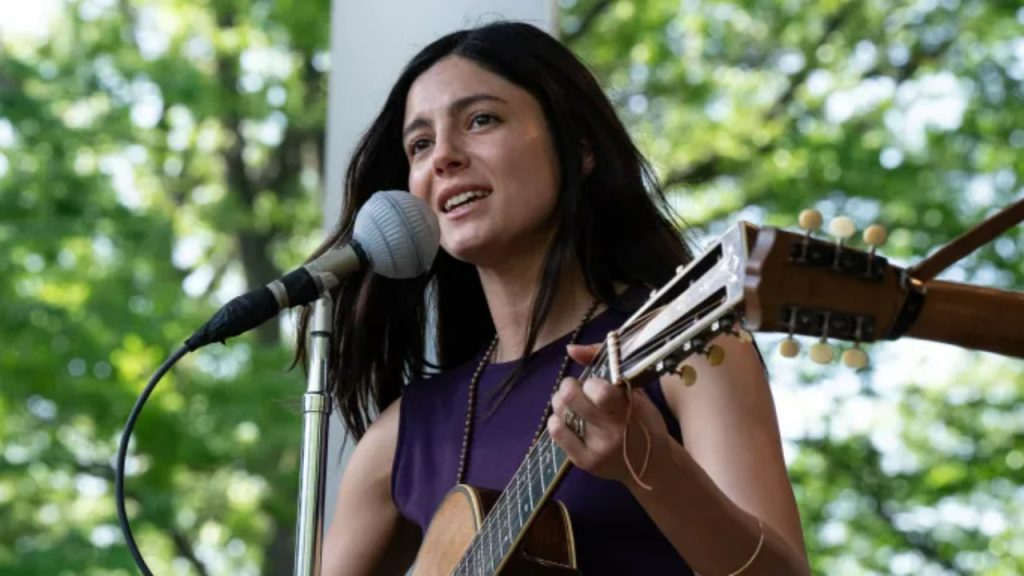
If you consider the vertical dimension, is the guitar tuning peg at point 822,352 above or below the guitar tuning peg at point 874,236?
below

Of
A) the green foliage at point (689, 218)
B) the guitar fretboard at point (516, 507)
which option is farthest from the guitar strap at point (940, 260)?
the green foliage at point (689, 218)

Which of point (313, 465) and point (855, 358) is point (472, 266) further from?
point (855, 358)

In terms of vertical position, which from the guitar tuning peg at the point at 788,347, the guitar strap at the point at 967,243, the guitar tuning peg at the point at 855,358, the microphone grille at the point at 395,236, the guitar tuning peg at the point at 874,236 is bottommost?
the guitar tuning peg at the point at 855,358

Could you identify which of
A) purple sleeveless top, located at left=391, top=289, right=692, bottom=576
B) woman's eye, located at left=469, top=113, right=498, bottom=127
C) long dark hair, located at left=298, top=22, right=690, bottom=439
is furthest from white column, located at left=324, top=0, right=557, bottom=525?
woman's eye, located at left=469, top=113, right=498, bottom=127

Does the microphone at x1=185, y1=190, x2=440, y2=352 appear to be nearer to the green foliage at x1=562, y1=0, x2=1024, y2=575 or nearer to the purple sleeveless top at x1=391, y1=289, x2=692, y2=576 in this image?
the purple sleeveless top at x1=391, y1=289, x2=692, y2=576

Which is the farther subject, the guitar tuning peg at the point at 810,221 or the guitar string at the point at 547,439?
the guitar string at the point at 547,439

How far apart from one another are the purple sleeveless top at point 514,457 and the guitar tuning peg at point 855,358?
86 cm

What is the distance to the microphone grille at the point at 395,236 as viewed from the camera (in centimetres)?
244

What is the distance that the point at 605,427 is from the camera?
198cm

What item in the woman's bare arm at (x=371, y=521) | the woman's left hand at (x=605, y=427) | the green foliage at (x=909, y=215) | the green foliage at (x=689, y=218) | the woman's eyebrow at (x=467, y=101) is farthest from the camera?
the green foliage at (x=909, y=215)

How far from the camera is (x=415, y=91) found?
2939mm

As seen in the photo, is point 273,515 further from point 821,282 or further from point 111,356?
point 821,282

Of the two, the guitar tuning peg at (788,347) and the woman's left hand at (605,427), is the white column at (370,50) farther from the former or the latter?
the guitar tuning peg at (788,347)

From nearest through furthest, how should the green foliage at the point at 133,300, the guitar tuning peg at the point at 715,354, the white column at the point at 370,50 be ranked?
the guitar tuning peg at the point at 715,354
the white column at the point at 370,50
the green foliage at the point at 133,300
